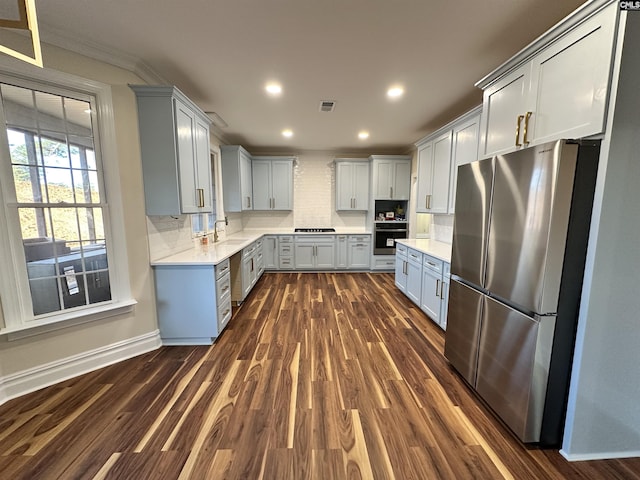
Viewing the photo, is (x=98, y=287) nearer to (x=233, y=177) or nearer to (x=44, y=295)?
(x=44, y=295)

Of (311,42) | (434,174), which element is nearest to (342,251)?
(434,174)

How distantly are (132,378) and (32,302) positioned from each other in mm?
946

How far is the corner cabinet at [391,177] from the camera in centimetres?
528

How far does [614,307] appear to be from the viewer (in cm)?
134

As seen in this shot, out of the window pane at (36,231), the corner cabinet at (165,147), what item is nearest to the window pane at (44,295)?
the window pane at (36,231)

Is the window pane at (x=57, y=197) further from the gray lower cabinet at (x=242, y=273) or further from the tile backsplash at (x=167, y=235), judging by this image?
the gray lower cabinet at (x=242, y=273)

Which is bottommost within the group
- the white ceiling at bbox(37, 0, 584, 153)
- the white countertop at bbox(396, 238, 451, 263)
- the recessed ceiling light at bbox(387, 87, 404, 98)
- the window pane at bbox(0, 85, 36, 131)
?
the white countertop at bbox(396, 238, 451, 263)

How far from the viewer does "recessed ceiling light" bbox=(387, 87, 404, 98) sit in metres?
2.80

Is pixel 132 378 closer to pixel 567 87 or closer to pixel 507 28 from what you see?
pixel 567 87

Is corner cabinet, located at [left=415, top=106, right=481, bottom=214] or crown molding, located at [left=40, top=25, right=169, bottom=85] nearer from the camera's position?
crown molding, located at [left=40, top=25, right=169, bottom=85]

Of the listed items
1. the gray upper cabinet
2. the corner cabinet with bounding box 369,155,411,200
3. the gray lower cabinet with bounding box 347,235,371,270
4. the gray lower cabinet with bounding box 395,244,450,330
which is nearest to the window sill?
the gray upper cabinet

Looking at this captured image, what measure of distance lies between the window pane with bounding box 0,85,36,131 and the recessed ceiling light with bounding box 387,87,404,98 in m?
3.13

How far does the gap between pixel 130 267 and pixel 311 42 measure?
250cm

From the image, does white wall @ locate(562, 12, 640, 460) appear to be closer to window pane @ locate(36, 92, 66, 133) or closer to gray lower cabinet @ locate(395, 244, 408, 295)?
gray lower cabinet @ locate(395, 244, 408, 295)
